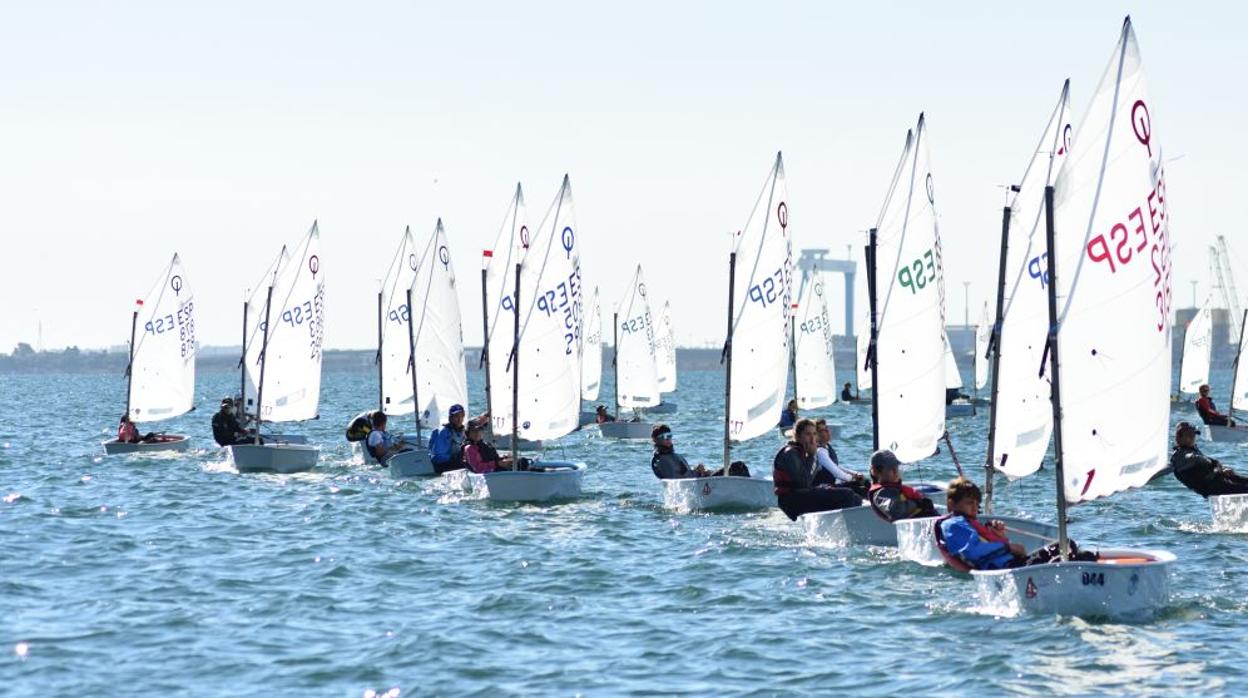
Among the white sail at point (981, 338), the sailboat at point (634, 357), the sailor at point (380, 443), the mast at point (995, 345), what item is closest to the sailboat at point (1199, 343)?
the white sail at point (981, 338)

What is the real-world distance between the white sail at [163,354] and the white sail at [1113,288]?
32.1m

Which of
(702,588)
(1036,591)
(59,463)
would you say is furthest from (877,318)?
(59,463)

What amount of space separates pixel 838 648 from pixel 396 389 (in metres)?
29.4

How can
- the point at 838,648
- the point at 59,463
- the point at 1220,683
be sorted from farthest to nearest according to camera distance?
the point at 59,463 < the point at 838,648 < the point at 1220,683

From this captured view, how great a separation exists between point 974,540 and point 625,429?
36.7m

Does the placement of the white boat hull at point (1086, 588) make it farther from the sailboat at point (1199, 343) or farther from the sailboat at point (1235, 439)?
the sailboat at point (1199, 343)

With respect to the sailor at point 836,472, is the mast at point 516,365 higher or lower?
higher

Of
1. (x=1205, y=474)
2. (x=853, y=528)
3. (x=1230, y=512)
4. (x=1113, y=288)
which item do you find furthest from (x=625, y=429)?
(x=1113, y=288)

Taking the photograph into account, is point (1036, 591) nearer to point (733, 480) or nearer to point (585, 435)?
point (733, 480)

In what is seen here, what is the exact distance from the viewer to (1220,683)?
14.7 metres

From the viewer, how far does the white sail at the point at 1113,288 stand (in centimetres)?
1791

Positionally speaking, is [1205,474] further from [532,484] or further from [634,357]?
[634,357]

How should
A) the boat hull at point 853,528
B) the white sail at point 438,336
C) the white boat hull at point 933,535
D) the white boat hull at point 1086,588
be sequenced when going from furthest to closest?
the white sail at point 438,336 < the boat hull at point 853,528 < the white boat hull at point 933,535 < the white boat hull at point 1086,588

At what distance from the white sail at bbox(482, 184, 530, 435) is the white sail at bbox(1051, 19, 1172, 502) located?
55.1ft
